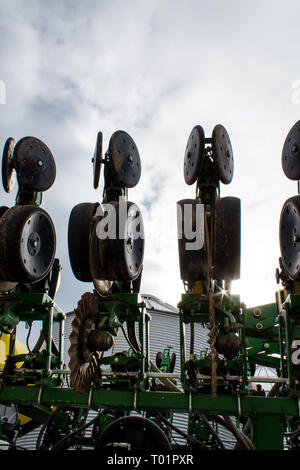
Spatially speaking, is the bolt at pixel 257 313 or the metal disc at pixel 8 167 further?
the bolt at pixel 257 313

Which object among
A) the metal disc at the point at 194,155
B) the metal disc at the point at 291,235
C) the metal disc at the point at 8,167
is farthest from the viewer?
the metal disc at the point at 8,167

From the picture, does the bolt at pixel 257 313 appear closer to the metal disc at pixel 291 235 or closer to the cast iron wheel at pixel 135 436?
the metal disc at pixel 291 235

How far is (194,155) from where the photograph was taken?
8.46m

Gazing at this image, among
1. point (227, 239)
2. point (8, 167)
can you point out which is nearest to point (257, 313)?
point (227, 239)

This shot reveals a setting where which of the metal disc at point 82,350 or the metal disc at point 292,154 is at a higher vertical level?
the metal disc at point 292,154

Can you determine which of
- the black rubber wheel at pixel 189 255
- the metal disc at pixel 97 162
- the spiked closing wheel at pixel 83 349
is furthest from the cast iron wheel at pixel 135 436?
the metal disc at pixel 97 162

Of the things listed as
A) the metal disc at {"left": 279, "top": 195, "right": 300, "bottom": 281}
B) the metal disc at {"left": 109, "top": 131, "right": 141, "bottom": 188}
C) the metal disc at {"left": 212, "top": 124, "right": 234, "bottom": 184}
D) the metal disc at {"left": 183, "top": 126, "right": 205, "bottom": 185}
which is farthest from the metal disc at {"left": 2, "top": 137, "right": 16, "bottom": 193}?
the metal disc at {"left": 279, "top": 195, "right": 300, "bottom": 281}

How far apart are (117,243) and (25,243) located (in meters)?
1.34

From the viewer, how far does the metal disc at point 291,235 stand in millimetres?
7039

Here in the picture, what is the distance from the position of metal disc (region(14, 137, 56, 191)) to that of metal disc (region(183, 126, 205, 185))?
2.32m

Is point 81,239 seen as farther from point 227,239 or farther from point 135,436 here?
point 135,436

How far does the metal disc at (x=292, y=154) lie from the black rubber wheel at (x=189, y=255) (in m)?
1.48

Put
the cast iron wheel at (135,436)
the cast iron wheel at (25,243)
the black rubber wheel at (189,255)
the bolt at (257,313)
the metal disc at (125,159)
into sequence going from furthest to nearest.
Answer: the bolt at (257,313) < the metal disc at (125,159) < the black rubber wheel at (189,255) < the cast iron wheel at (25,243) < the cast iron wheel at (135,436)
